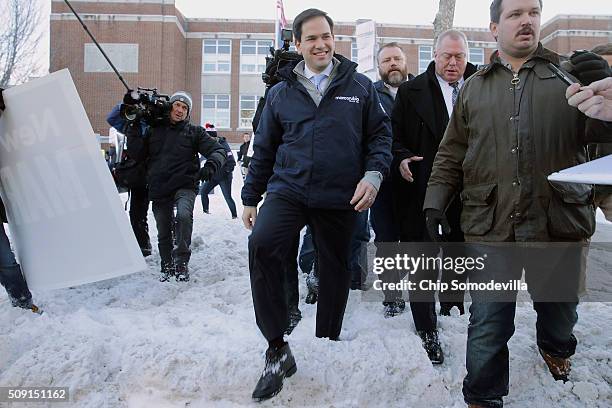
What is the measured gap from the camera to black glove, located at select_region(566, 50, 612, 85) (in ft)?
7.22

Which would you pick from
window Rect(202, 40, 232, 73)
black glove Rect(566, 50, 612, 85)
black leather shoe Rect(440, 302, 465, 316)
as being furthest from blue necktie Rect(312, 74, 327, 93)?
window Rect(202, 40, 232, 73)

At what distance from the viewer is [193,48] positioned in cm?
3362

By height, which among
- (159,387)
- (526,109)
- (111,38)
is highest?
(111,38)

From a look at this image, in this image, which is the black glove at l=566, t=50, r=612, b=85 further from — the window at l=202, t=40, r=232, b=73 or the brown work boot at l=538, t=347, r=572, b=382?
the window at l=202, t=40, r=232, b=73

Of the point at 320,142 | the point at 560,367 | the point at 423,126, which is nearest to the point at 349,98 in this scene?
the point at 320,142

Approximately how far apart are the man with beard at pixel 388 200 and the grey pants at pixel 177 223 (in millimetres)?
1934

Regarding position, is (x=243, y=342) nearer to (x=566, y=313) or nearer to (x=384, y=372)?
(x=384, y=372)

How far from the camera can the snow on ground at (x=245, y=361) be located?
255cm

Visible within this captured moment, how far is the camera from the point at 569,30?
33.0 meters

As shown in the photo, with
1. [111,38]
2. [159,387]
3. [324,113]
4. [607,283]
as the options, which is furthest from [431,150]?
[111,38]

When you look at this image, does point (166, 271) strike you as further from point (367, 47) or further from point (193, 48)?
point (193, 48)

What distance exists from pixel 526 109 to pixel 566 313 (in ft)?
3.48

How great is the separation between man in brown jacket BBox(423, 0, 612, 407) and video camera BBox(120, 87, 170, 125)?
3.55 metres

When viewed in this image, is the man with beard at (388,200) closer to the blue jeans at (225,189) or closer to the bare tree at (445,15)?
the blue jeans at (225,189)
